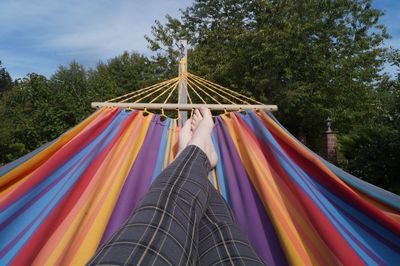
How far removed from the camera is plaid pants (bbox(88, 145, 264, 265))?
0.73 metres

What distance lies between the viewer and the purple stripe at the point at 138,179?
120cm

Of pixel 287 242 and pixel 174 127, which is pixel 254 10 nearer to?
pixel 174 127

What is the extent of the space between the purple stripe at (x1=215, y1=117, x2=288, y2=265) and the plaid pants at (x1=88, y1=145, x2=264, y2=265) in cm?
12

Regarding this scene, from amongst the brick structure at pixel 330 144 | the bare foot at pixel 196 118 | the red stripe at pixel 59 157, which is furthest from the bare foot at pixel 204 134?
the brick structure at pixel 330 144

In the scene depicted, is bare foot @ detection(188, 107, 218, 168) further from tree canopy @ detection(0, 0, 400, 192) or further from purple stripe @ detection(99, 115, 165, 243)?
tree canopy @ detection(0, 0, 400, 192)

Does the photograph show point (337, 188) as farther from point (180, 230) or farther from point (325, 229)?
point (180, 230)

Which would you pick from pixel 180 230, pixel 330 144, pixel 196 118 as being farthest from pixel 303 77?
pixel 180 230

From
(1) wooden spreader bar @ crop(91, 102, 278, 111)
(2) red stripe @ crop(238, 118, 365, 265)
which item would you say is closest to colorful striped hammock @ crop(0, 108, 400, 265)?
(2) red stripe @ crop(238, 118, 365, 265)

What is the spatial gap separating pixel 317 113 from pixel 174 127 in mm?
5108

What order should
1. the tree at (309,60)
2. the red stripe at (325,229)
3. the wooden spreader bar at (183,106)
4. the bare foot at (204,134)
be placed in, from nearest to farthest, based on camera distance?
the red stripe at (325,229) → the bare foot at (204,134) → the wooden spreader bar at (183,106) → the tree at (309,60)

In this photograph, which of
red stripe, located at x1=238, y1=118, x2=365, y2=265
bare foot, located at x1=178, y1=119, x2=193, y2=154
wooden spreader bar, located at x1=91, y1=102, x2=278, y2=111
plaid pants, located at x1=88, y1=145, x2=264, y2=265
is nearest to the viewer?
plaid pants, located at x1=88, y1=145, x2=264, y2=265

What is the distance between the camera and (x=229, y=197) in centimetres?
138

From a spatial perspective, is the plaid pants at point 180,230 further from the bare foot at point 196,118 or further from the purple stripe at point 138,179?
the bare foot at point 196,118

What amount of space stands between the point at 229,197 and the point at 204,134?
31cm
